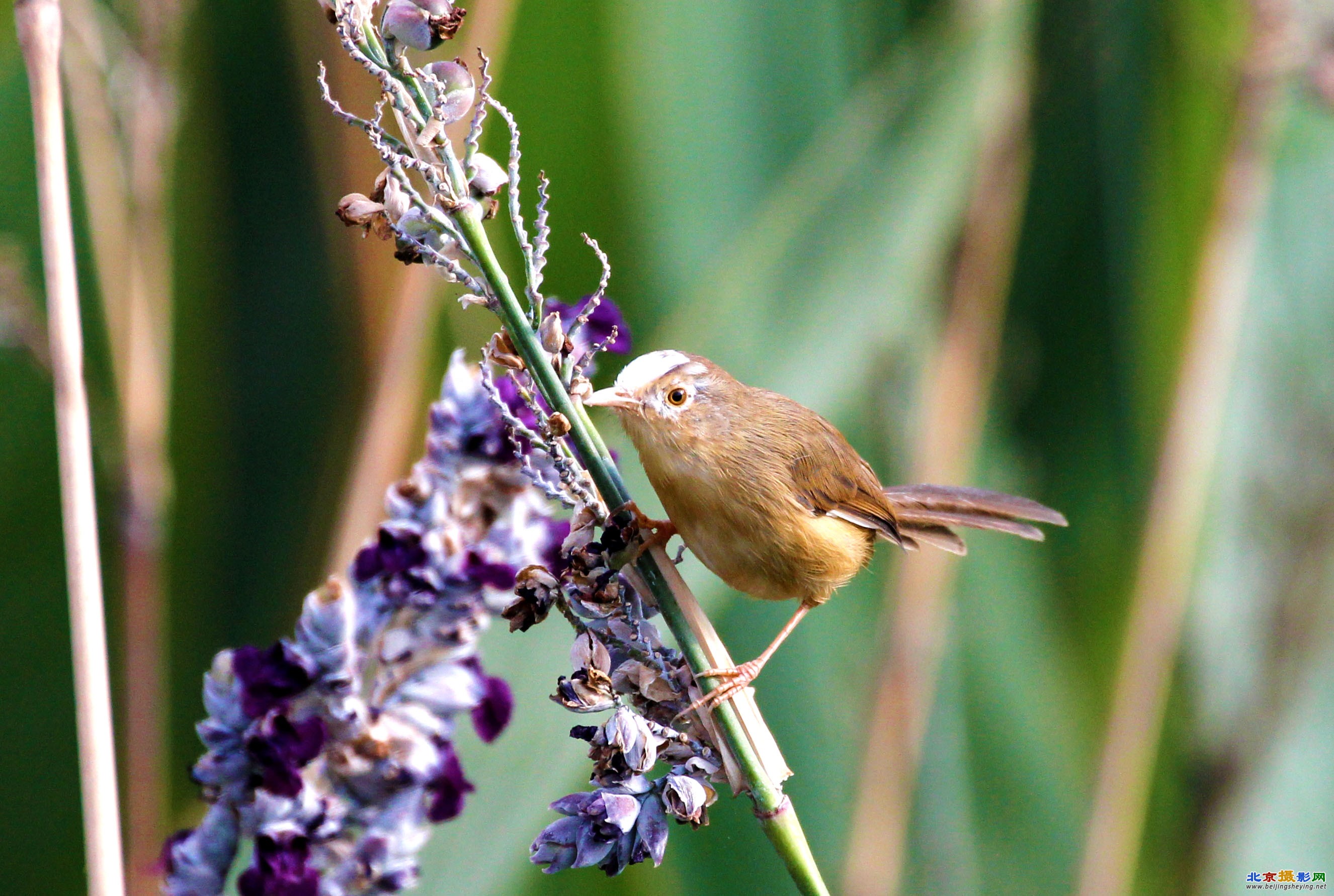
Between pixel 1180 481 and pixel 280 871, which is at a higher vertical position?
pixel 1180 481

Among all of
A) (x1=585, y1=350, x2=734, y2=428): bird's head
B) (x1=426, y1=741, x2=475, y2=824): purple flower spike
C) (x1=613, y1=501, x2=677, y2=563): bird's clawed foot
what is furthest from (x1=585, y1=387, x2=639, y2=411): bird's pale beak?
(x1=426, y1=741, x2=475, y2=824): purple flower spike

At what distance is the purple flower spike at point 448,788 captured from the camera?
877mm

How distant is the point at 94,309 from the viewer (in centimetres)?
161

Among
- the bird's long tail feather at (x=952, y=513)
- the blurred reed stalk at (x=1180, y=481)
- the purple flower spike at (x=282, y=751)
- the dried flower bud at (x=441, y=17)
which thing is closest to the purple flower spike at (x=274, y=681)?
the purple flower spike at (x=282, y=751)

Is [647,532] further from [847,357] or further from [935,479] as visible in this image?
[935,479]

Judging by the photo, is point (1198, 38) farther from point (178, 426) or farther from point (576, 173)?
point (178, 426)

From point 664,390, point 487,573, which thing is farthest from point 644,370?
point 487,573

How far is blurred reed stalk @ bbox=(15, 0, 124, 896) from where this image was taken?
0.73 m

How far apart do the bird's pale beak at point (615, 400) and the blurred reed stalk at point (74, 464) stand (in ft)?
1.35

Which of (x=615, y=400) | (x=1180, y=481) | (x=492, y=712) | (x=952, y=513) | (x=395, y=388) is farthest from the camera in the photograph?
(x=1180, y=481)

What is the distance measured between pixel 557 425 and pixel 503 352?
0.08 metres

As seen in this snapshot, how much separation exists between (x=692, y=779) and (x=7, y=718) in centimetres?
117

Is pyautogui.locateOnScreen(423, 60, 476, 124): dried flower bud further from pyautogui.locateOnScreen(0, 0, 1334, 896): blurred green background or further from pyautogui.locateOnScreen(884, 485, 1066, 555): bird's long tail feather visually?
pyautogui.locateOnScreen(884, 485, 1066, 555): bird's long tail feather

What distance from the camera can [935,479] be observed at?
161 cm
